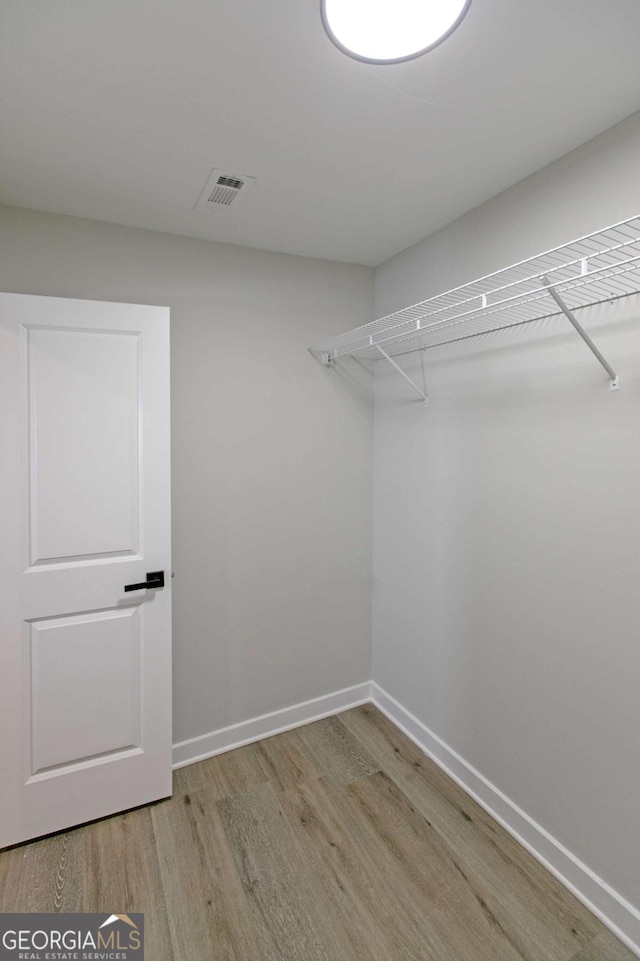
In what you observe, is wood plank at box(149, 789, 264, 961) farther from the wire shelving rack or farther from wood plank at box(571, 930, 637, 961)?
the wire shelving rack

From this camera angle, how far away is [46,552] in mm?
1814

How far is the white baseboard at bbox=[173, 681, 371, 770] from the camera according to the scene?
7.42 feet

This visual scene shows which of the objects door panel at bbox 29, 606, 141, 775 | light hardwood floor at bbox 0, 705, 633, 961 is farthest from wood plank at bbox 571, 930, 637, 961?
door panel at bbox 29, 606, 141, 775

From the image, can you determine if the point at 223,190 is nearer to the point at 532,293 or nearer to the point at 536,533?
the point at 532,293

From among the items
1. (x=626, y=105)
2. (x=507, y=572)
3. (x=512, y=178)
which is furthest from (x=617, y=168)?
(x=507, y=572)

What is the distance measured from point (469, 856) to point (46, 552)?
1.92 metres

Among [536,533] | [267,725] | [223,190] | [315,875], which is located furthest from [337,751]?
[223,190]

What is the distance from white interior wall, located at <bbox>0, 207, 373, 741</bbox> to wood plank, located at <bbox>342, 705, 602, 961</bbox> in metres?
0.65

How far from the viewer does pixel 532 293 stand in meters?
1.31

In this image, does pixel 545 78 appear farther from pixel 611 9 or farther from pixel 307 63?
pixel 307 63

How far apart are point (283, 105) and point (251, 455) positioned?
1382 millimetres

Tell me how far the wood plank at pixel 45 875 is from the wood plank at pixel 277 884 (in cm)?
53

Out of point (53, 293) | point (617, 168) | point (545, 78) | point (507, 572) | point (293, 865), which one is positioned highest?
point (545, 78)

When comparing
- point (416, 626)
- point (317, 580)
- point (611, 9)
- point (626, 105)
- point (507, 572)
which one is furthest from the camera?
→ point (317, 580)
